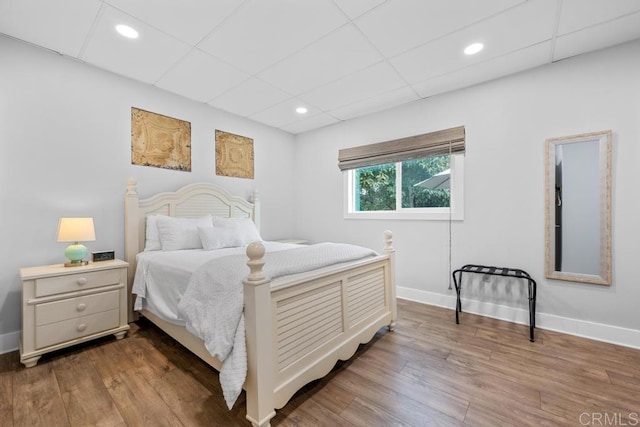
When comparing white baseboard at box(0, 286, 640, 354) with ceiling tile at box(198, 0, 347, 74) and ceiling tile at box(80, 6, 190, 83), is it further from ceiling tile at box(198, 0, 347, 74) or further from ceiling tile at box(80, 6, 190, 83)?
ceiling tile at box(198, 0, 347, 74)

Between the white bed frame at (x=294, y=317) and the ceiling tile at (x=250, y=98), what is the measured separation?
142cm

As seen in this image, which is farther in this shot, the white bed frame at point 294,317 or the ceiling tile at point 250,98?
the ceiling tile at point 250,98

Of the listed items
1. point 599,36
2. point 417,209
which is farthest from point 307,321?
→ point 599,36

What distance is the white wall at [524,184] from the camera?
7.43 feet

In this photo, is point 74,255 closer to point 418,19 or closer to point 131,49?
point 131,49

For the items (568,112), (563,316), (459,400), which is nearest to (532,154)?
(568,112)

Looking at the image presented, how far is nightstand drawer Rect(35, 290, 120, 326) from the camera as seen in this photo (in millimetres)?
2035

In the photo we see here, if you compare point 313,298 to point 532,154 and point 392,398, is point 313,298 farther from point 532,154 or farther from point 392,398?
point 532,154

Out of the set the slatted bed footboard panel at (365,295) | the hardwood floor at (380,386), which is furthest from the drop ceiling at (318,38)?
the hardwood floor at (380,386)

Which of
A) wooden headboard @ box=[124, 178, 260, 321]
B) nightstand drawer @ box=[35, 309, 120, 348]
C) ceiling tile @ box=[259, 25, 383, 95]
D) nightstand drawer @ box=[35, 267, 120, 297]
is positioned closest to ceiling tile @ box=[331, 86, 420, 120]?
ceiling tile @ box=[259, 25, 383, 95]

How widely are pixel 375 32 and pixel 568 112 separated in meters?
1.93

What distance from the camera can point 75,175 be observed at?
8.32 ft

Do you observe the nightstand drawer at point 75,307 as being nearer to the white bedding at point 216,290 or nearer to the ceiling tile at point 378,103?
the white bedding at point 216,290

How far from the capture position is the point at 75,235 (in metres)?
2.24
